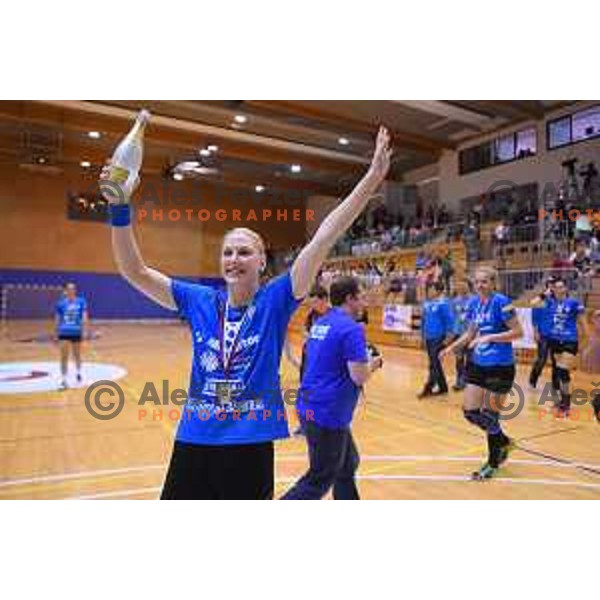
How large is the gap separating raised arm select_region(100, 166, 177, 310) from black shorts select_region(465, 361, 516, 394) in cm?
320

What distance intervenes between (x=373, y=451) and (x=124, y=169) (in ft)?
14.3

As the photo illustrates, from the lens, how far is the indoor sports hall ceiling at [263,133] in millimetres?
14984

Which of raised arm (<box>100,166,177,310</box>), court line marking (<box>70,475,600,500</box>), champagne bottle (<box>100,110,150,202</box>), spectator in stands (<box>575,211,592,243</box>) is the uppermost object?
spectator in stands (<box>575,211,592,243</box>)

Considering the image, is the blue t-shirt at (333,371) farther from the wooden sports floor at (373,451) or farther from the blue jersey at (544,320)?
the blue jersey at (544,320)

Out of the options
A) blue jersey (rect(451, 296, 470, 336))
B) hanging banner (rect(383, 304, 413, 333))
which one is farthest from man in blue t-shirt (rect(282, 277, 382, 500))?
hanging banner (rect(383, 304, 413, 333))

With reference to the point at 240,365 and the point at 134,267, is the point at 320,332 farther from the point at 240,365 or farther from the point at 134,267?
the point at 134,267

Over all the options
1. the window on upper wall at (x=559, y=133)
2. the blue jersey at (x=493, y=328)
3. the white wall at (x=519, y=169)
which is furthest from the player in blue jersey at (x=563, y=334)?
the window on upper wall at (x=559, y=133)

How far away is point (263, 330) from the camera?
6.77 ft

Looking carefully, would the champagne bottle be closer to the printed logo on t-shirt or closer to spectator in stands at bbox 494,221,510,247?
the printed logo on t-shirt

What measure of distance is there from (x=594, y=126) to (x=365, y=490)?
14.2 metres

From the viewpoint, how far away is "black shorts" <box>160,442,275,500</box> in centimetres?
202

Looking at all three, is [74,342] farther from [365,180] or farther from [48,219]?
[48,219]

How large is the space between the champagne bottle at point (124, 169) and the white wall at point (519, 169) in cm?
1544
